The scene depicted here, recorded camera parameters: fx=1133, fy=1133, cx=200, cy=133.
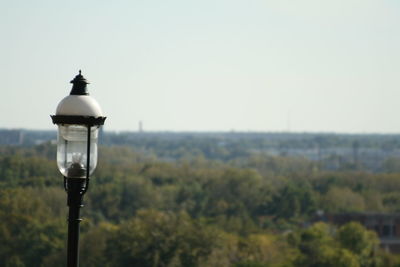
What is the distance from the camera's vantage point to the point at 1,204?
7881 centimetres

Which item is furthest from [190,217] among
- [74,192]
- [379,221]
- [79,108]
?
[79,108]

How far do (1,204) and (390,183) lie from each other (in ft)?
218

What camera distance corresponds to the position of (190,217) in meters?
87.7

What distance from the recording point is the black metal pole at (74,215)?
9.35 metres

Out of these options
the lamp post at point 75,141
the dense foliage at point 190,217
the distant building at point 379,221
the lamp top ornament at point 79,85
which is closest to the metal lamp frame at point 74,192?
the lamp post at point 75,141

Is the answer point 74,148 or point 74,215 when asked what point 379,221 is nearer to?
point 74,215

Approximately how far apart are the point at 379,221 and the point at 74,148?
307 ft

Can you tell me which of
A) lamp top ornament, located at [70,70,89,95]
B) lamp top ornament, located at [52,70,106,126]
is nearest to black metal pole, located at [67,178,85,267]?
lamp top ornament, located at [52,70,106,126]

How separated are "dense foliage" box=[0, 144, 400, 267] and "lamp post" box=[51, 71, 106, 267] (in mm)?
52046

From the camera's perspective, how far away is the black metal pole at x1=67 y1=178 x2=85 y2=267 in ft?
30.7

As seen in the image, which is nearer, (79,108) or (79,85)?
(79,108)

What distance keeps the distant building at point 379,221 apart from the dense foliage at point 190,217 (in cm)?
334

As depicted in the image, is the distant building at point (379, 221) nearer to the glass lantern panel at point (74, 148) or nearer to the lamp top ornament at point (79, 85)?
the lamp top ornament at point (79, 85)

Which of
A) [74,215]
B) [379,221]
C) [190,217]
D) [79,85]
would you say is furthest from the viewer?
[379,221]
